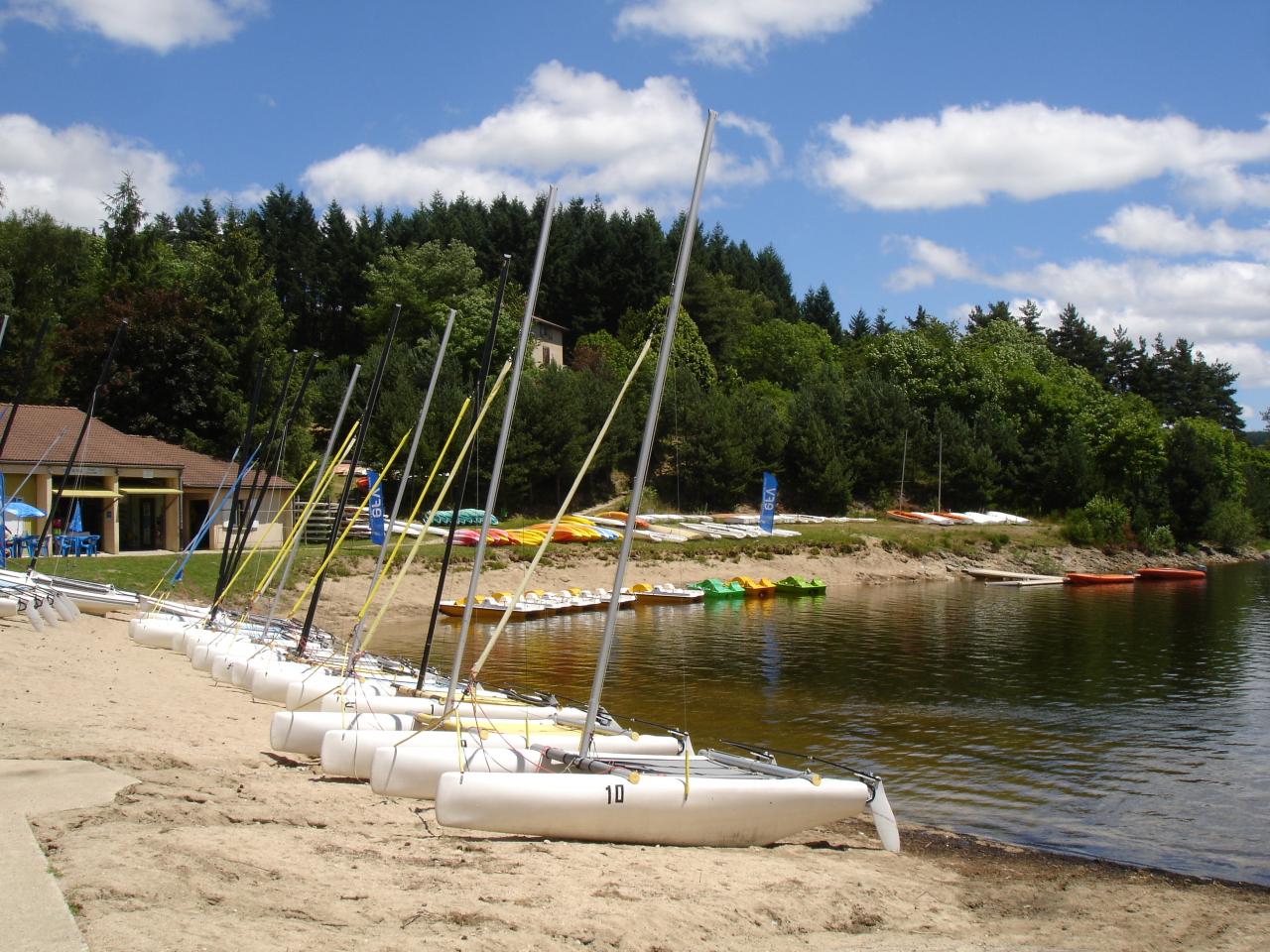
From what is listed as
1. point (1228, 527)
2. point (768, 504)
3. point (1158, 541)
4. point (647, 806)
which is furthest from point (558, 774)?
point (1228, 527)

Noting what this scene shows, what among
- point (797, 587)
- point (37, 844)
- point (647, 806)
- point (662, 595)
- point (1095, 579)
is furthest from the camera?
point (1095, 579)

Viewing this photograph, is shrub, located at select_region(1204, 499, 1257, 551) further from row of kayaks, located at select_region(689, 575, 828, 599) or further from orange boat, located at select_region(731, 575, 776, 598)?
orange boat, located at select_region(731, 575, 776, 598)

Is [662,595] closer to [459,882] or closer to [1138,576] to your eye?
[1138,576]

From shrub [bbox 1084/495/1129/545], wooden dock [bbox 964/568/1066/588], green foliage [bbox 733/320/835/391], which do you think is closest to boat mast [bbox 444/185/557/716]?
wooden dock [bbox 964/568/1066/588]

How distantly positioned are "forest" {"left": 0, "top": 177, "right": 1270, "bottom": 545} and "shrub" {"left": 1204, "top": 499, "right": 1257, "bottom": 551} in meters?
0.27

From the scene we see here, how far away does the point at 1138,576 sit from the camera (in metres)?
72.8

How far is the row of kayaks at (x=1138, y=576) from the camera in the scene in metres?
68.2

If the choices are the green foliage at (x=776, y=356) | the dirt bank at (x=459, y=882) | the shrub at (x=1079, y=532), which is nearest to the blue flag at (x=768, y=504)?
the shrub at (x=1079, y=532)

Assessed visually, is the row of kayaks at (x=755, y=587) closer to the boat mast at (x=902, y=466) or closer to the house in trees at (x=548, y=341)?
the boat mast at (x=902, y=466)

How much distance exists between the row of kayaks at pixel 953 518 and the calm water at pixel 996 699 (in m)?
28.0

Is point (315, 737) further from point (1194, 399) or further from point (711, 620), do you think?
point (1194, 399)

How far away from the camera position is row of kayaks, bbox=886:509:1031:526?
82125 millimetres

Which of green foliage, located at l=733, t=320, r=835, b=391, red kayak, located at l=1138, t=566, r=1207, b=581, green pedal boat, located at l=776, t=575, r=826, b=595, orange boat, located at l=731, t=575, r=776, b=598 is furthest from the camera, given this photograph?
green foliage, located at l=733, t=320, r=835, b=391

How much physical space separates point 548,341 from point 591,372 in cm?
2339
